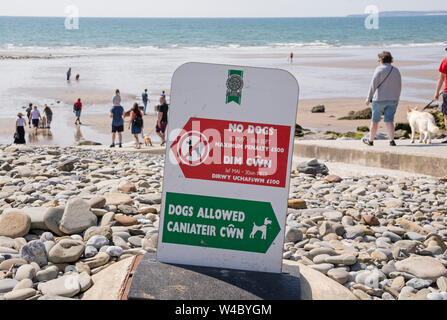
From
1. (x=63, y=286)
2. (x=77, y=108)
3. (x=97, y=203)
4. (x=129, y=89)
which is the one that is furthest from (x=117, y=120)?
(x=129, y=89)

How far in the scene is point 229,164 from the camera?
3.14 metres

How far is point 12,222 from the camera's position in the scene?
4473mm

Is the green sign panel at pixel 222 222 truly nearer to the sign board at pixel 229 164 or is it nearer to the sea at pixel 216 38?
the sign board at pixel 229 164

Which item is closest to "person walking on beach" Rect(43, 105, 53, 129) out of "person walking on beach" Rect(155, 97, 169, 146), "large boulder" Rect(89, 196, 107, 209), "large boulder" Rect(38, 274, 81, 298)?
"person walking on beach" Rect(155, 97, 169, 146)

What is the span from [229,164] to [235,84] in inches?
19.0

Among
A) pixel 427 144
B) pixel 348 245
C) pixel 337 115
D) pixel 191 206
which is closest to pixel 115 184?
pixel 348 245

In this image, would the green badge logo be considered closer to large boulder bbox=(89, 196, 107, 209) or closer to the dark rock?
large boulder bbox=(89, 196, 107, 209)

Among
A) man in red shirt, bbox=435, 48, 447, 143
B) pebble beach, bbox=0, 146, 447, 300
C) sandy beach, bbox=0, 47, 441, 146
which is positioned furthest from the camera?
sandy beach, bbox=0, 47, 441, 146

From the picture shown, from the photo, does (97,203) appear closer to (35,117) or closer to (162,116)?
(162,116)

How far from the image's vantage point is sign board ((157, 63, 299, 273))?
10.2ft

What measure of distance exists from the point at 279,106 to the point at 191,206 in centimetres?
81

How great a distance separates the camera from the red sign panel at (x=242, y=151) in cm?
313

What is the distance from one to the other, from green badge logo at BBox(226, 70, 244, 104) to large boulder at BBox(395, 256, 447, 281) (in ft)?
6.73

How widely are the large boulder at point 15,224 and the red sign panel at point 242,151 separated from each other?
2059 millimetres
